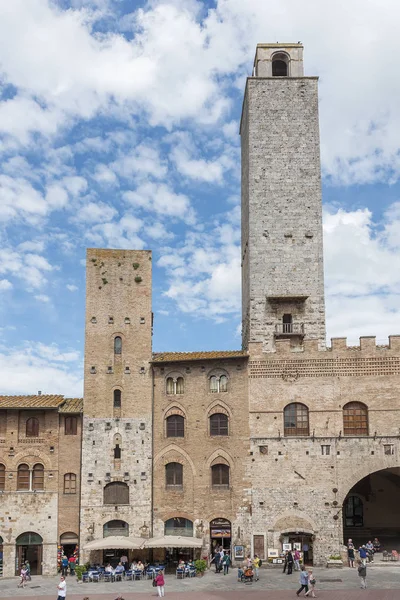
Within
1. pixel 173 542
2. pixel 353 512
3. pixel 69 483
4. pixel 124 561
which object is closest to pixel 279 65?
pixel 353 512

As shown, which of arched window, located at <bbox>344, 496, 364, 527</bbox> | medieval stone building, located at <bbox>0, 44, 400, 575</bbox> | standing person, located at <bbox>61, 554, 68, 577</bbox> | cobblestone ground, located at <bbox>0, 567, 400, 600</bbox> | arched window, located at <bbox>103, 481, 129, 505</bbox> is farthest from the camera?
arched window, located at <bbox>344, 496, 364, 527</bbox>

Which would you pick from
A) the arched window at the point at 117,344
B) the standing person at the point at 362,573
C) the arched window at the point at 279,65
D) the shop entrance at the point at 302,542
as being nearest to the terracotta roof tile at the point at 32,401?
the arched window at the point at 117,344

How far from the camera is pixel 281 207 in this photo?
43906mm

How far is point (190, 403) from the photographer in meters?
40.3

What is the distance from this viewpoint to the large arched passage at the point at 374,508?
144 feet

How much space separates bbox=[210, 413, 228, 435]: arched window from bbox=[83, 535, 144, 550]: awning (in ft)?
24.8

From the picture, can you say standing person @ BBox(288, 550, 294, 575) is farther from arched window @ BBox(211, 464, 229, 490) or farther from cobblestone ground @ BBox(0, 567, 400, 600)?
arched window @ BBox(211, 464, 229, 490)

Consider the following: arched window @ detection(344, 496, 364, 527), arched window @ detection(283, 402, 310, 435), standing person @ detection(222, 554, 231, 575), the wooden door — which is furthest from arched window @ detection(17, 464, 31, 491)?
arched window @ detection(344, 496, 364, 527)

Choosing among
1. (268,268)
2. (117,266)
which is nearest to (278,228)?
(268,268)

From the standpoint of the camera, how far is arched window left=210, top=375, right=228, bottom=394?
40.3 meters

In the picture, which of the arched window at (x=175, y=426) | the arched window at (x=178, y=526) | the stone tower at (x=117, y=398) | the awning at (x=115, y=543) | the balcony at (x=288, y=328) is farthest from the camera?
the balcony at (x=288, y=328)

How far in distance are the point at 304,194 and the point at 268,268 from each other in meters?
5.68

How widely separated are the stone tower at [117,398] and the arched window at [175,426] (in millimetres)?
1231

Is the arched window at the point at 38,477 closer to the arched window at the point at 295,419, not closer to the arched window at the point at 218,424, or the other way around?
the arched window at the point at 218,424
